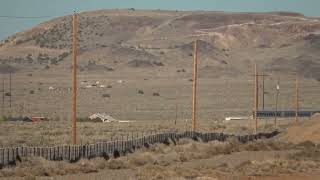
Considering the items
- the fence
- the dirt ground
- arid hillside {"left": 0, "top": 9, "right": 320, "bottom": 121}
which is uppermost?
arid hillside {"left": 0, "top": 9, "right": 320, "bottom": 121}

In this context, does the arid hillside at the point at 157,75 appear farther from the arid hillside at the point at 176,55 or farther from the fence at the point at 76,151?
the fence at the point at 76,151

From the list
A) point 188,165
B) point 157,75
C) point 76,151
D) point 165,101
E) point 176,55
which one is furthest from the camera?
point 176,55

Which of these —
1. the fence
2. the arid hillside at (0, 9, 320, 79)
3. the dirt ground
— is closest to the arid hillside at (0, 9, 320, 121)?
the arid hillside at (0, 9, 320, 79)

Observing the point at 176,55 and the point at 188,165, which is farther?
the point at 176,55

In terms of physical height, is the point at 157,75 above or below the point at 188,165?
above

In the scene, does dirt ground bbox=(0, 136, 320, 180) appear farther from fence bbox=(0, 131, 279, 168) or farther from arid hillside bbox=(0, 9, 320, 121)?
arid hillside bbox=(0, 9, 320, 121)

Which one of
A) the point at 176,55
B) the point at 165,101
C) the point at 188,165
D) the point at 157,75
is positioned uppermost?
the point at 176,55

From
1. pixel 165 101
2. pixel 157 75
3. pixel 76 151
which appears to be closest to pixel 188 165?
pixel 76 151

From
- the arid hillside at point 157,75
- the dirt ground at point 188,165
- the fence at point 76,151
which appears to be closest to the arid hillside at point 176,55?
the arid hillside at point 157,75

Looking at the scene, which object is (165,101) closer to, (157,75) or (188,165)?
(157,75)

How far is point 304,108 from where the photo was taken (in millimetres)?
112188

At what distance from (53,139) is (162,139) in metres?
8.54

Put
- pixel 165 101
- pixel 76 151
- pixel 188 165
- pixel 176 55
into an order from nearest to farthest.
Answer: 1. pixel 76 151
2. pixel 188 165
3. pixel 165 101
4. pixel 176 55

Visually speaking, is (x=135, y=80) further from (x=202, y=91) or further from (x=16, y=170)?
(x=16, y=170)
